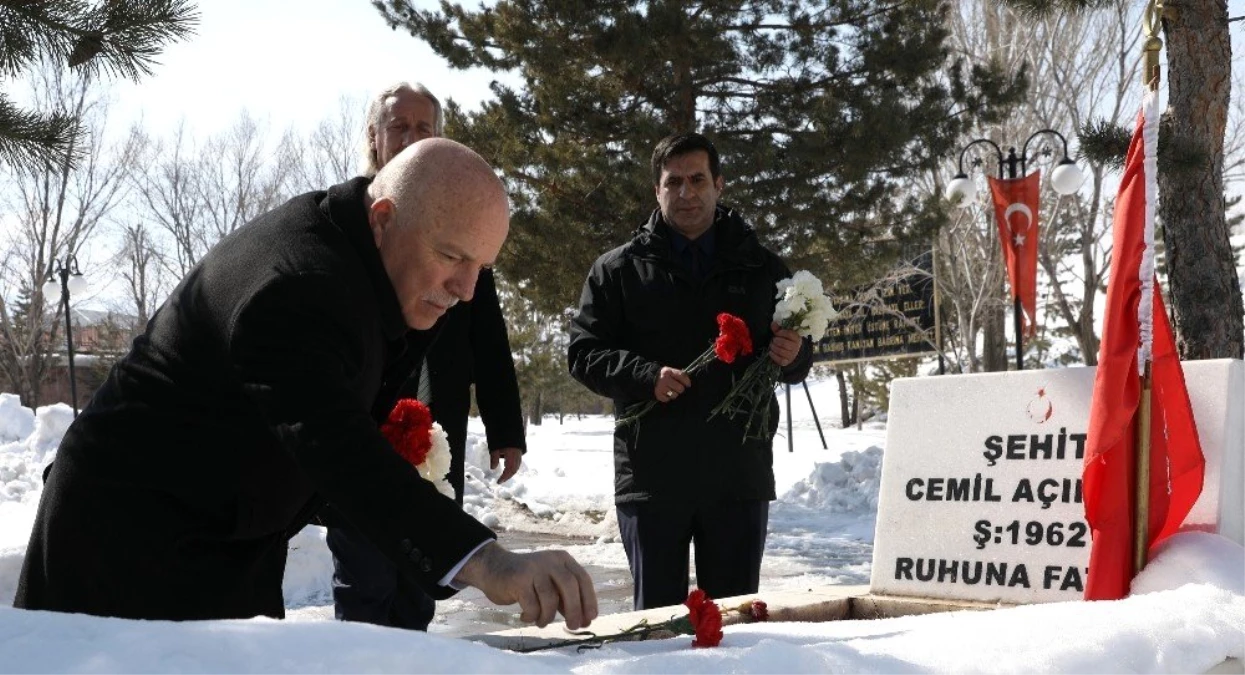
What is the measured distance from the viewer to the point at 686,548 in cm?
371

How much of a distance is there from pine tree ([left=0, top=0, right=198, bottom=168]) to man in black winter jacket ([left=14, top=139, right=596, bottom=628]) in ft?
8.97

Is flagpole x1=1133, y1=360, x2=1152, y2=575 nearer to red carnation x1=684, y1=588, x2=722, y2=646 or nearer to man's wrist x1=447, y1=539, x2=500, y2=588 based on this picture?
red carnation x1=684, y1=588, x2=722, y2=646

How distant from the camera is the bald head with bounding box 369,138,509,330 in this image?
6.03 feet

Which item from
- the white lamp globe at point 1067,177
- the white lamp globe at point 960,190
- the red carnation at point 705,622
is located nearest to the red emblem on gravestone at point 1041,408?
the red carnation at point 705,622

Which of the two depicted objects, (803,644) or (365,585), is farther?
(365,585)

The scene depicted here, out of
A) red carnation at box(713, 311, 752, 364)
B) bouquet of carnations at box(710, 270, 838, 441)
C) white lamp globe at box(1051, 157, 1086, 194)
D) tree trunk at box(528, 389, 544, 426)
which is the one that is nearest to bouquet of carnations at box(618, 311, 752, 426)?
red carnation at box(713, 311, 752, 364)

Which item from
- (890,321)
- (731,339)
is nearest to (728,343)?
(731,339)

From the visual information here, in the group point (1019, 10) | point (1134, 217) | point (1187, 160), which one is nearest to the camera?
point (1134, 217)

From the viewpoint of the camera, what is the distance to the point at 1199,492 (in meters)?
3.02

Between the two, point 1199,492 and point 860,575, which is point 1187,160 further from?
point 860,575

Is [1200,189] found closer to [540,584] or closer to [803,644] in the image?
[803,644]

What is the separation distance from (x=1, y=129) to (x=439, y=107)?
1.87 m

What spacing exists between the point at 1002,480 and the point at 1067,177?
11.6 meters

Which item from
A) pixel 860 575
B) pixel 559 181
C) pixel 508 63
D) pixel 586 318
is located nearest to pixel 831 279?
pixel 559 181
